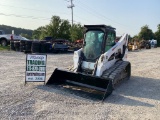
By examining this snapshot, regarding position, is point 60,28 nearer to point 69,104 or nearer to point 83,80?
point 83,80

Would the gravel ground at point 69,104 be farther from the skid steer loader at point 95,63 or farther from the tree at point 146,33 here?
the tree at point 146,33

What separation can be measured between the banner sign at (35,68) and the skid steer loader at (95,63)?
46 centimetres

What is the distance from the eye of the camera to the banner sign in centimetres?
890

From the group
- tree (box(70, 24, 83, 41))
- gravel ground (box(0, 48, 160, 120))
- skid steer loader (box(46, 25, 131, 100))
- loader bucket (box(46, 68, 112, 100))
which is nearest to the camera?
gravel ground (box(0, 48, 160, 120))

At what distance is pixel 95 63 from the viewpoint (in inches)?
363

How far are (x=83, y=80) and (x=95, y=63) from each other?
2.88ft

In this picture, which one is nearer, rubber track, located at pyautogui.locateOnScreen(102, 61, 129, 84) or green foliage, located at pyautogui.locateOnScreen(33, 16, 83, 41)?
rubber track, located at pyautogui.locateOnScreen(102, 61, 129, 84)

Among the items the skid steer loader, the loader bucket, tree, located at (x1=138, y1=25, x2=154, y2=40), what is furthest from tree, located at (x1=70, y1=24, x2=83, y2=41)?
the loader bucket

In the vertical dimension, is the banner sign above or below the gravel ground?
above

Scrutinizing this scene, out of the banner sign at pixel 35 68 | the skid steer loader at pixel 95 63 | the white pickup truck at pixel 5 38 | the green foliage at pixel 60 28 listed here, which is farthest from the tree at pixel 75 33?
the banner sign at pixel 35 68

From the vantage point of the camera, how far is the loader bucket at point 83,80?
809 centimetres

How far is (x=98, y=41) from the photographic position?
966 centimetres

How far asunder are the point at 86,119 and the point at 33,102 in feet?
6.01

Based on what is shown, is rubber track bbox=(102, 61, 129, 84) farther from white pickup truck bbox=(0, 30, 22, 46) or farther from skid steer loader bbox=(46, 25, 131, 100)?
white pickup truck bbox=(0, 30, 22, 46)
